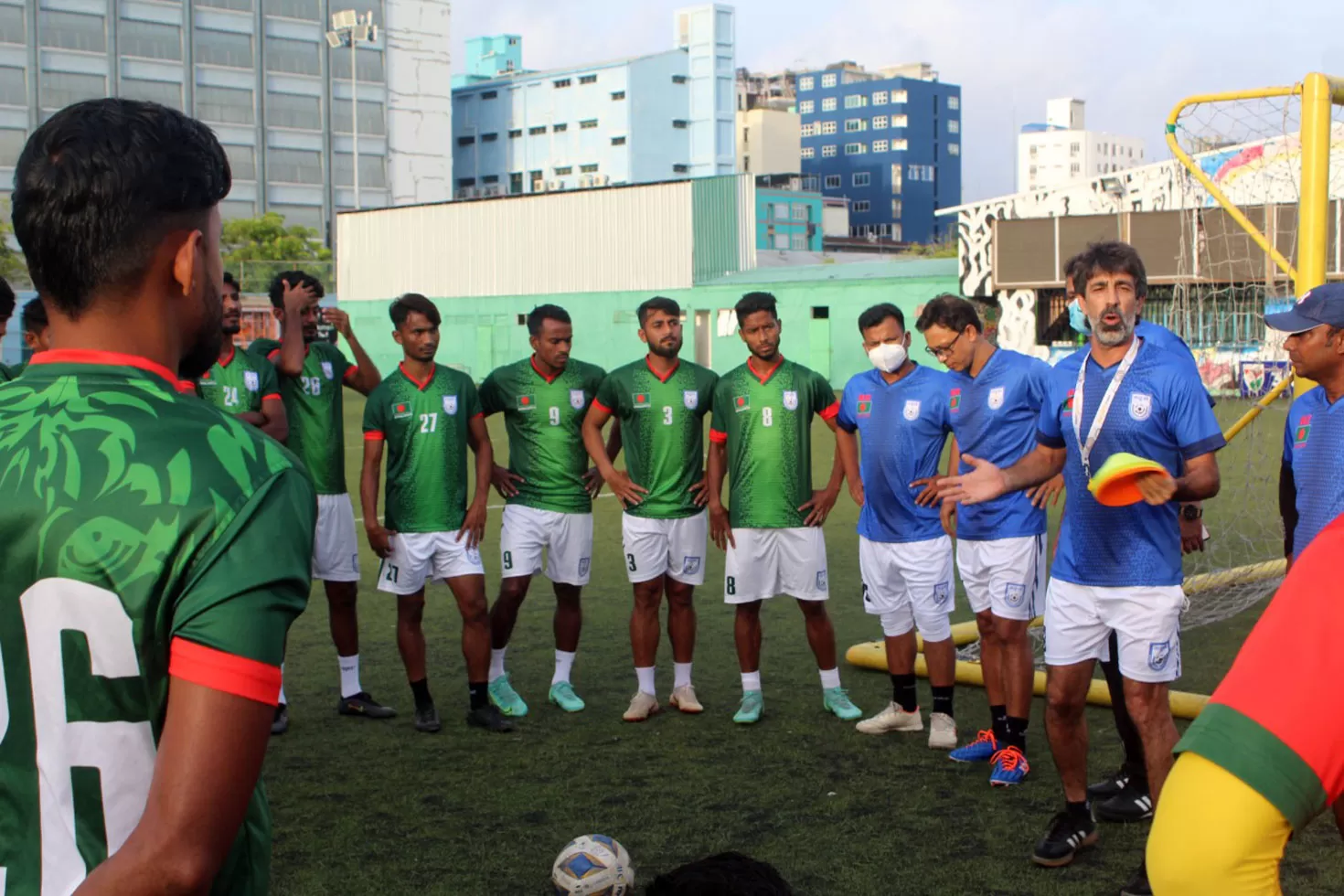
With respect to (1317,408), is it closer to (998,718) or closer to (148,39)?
(998,718)

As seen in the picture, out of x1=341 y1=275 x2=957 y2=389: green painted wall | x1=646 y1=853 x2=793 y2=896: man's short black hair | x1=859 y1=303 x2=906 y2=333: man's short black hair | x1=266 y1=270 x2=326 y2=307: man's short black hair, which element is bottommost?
x1=646 y1=853 x2=793 y2=896: man's short black hair

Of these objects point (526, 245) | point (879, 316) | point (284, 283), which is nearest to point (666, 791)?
point (879, 316)

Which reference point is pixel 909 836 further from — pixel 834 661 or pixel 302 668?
pixel 302 668

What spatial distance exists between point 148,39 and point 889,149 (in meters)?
83.4

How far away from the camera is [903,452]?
6719 mm

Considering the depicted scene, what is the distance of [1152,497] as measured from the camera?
413 centimetres

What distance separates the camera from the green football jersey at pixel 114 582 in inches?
56.8

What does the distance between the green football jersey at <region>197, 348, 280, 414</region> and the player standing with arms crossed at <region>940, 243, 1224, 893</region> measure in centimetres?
393

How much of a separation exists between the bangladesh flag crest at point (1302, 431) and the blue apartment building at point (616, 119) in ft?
243

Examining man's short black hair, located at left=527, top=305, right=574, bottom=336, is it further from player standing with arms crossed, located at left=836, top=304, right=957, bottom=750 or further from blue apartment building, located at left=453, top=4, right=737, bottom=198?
blue apartment building, located at left=453, top=4, right=737, bottom=198

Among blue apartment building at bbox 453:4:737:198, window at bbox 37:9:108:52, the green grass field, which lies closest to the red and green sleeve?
the green grass field

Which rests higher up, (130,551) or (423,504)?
(130,551)

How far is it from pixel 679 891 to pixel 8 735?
9.40 ft

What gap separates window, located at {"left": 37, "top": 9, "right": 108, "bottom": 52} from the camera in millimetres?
56875
